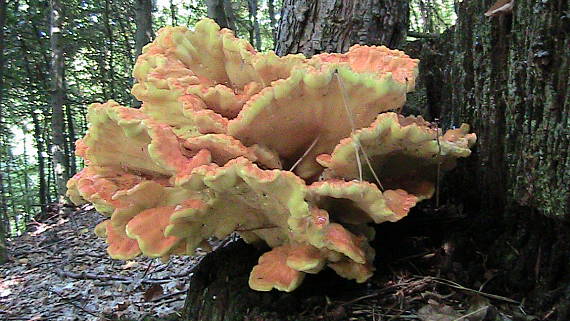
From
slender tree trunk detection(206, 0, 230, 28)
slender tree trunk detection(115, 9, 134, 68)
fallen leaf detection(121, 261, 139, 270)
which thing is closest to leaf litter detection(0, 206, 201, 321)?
fallen leaf detection(121, 261, 139, 270)

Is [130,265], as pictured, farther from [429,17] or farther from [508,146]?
[508,146]

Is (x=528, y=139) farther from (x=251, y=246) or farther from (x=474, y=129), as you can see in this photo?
(x=251, y=246)

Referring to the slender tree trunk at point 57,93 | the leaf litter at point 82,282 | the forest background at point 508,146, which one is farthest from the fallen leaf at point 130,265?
the slender tree trunk at point 57,93

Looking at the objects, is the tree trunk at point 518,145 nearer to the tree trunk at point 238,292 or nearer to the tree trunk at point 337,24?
the tree trunk at point 238,292

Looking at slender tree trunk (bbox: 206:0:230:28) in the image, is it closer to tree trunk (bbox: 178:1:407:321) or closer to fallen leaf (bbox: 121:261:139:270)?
fallen leaf (bbox: 121:261:139:270)

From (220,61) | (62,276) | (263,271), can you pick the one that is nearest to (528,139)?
(263,271)

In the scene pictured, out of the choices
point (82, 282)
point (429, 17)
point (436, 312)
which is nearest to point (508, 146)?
point (436, 312)
